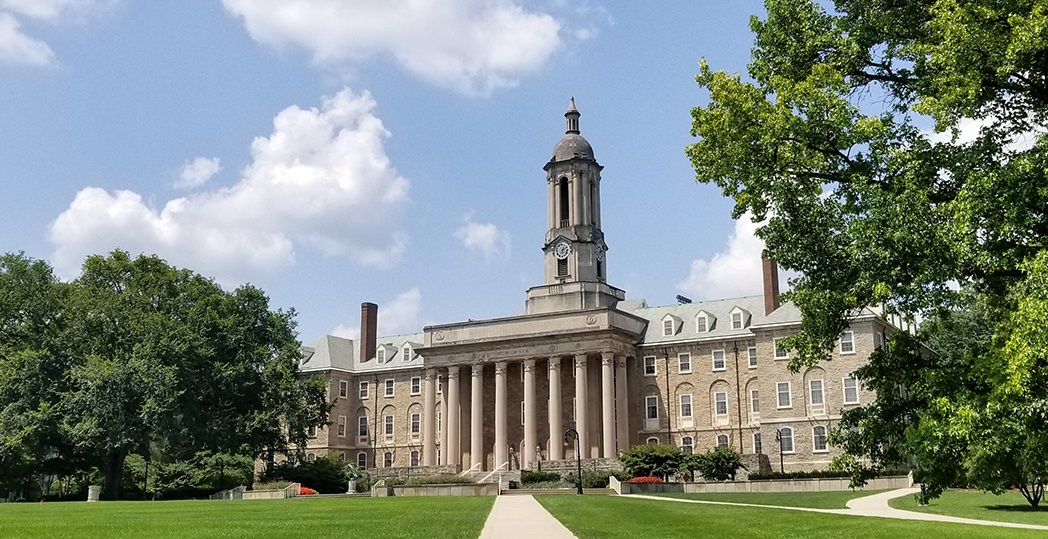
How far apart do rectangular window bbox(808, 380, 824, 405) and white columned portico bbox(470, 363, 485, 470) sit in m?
23.6

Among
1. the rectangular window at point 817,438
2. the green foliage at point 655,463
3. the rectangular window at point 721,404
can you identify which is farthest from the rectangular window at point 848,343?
the green foliage at point 655,463

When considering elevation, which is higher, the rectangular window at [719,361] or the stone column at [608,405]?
the rectangular window at [719,361]

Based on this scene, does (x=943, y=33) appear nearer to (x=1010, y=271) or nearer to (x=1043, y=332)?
(x=1010, y=271)

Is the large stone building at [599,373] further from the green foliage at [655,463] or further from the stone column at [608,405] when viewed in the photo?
the green foliage at [655,463]

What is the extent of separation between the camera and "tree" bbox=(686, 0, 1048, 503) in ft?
45.5

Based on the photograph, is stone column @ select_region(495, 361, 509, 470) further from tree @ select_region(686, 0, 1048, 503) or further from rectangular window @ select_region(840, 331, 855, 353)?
tree @ select_region(686, 0, 1048, 503)

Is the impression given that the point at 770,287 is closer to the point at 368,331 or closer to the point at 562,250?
the point at 562,250

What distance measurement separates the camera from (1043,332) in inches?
496

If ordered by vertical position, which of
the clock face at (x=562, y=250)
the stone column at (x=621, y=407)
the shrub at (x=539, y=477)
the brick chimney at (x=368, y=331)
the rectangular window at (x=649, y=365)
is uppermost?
the clock face at (x=562, y=250)

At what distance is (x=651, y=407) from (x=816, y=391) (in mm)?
12821

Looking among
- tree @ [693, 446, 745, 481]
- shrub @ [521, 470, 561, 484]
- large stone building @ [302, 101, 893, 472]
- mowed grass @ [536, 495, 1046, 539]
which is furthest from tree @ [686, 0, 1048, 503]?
large stone building @ [302, 101, 893, 472]

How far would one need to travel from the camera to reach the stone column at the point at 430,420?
71.6 metres

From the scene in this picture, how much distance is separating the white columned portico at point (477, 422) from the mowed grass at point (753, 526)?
42400 millimetres

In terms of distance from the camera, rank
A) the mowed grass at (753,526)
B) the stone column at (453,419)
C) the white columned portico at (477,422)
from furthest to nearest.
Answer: the stone column at (453,419) < the white columned portico at (477,422) < the mowed grass at (753,526)
